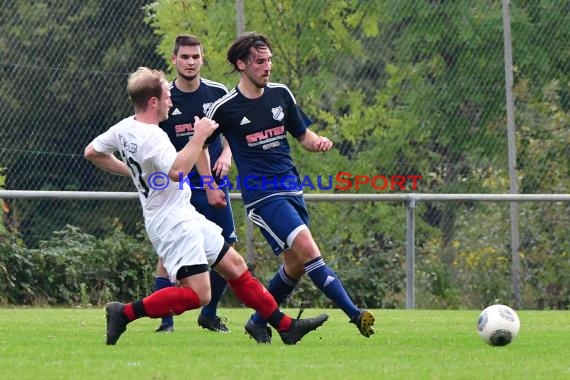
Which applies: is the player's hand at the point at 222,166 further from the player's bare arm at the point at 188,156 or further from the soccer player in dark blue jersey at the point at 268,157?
the player's bare arm at the point at 188,156

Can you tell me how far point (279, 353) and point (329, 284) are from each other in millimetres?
1042

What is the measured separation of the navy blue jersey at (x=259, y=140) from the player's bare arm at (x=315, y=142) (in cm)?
15

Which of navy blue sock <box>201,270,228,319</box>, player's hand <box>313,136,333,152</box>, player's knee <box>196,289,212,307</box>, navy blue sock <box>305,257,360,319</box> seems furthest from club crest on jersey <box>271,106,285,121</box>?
navy blue sock <box>201,270,228,319</box>

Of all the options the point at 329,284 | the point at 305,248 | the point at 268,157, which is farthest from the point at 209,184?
the point at 329,284

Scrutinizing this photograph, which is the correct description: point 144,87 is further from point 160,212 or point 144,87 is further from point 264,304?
point 264,304

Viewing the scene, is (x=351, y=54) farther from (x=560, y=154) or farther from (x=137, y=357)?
(x=137, y=357)

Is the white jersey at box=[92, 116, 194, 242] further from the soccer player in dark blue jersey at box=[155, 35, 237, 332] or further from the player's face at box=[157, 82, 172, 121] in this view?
the soccer player in dark blue jersey at box=[155, 35, 237, 332]

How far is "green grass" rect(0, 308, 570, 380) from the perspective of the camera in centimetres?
645

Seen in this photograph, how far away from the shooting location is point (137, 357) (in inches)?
285

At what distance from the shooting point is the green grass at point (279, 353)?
6449 millimetres

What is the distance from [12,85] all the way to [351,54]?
12.7ft

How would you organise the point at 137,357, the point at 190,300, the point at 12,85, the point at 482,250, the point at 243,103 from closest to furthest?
the point at 137,357 → the point at 190,300 → the point at 243,103 → the point at 12,85 → the point at 482,250

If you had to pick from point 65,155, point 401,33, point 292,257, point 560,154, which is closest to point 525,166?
point 560,154

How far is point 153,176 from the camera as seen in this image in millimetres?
7879
